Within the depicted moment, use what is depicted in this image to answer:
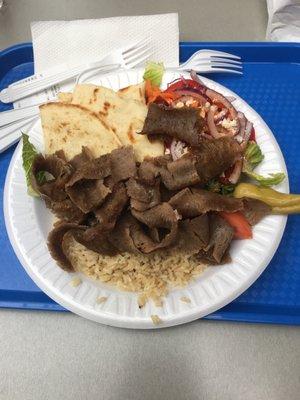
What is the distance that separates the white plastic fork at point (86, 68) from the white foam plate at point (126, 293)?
0.56 metres

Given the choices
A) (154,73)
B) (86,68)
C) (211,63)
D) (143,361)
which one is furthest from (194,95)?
(143,361)

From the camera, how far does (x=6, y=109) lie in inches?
80.0

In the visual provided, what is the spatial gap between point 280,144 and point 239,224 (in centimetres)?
57

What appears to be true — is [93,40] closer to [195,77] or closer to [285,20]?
[195,77]

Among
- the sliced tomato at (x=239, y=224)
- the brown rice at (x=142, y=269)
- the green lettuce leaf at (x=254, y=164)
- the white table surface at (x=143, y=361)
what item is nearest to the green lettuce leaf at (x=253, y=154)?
the green lettuce leaf at (x=254, y=164)

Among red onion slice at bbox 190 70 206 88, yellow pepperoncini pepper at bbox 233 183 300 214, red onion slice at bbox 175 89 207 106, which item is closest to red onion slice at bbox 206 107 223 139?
red onion slice at bbox 175 89 207 106

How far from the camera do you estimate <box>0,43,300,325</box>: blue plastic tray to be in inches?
59.4

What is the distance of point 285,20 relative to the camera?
7.51 feet

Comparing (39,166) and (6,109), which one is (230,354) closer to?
(39,166)

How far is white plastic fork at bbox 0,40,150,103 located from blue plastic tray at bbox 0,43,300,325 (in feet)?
0.31

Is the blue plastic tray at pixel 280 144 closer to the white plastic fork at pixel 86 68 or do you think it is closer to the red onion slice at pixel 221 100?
the white plastic fork at pixel 86 68

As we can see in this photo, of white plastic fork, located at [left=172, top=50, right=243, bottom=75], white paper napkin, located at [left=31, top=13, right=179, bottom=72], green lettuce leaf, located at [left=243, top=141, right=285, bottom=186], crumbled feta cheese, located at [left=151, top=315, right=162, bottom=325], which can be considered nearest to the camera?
crumbled feta cheese, located at [left=151, top=315, right=162, bottom=325]

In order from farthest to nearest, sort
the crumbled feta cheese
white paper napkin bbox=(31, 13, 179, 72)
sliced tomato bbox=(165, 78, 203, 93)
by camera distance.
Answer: white paper napkin bbox=(31, 13, 179, 72)
sliced tomato bbox=(165, 78, 203, 93)
the crumbled feta cheese

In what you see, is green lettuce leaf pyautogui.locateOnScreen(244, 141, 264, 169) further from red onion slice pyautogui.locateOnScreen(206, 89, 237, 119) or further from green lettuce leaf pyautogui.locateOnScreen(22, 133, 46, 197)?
green lettuce leaf pyautogui.locateOnScreen(22, 133, 46, 197)
